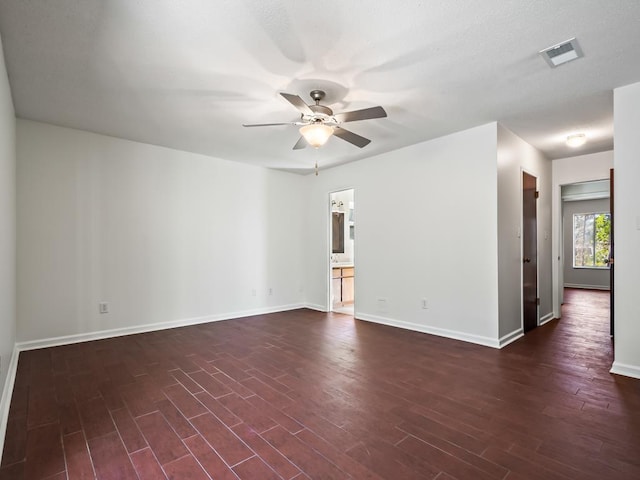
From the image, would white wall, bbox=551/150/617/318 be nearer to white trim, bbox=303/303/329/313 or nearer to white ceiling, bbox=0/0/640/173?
white ceiling, bbox=0/0/640/173

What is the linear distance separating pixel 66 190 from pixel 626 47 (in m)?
5.32

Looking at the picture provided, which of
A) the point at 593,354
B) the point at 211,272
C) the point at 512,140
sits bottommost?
the point at 593,354

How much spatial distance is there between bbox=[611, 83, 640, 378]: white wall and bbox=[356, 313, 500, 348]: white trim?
42.3 inches

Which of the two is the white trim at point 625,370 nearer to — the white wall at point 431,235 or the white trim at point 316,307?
→ the white wall at point 431,235

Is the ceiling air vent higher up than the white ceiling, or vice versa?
the white ceiling

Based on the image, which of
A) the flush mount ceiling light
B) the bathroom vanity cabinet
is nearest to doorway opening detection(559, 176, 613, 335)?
the flush mount ceiling light

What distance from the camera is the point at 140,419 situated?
2.14 meters

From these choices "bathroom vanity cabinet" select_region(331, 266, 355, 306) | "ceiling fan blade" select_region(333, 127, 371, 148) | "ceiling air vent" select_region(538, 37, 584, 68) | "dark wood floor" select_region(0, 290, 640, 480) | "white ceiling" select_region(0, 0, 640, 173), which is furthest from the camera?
"bathroom vanity cabinet" select_region(331, 266, 355, 306)

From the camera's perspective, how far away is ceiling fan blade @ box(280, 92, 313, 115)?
233 centimetres

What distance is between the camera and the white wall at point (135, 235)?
363 centimetres

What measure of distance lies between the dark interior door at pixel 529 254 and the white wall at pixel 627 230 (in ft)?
4.47

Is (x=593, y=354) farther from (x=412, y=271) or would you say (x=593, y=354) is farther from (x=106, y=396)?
(x=106, y=396)

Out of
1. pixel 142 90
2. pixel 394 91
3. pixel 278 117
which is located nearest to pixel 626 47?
pixel 394 91

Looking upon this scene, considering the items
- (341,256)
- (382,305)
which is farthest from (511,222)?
(341,256)
